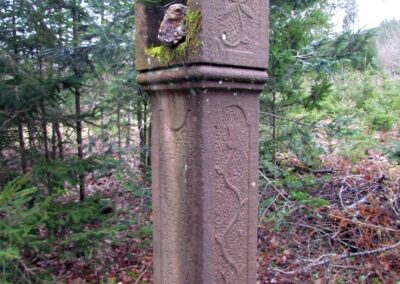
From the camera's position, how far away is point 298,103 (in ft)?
14.4

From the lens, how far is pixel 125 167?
4.17 meters

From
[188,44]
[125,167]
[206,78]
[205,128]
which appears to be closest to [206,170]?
[205,128]

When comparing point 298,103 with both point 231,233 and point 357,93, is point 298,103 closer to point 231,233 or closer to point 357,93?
point 231,233

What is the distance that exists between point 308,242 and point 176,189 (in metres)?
2.29

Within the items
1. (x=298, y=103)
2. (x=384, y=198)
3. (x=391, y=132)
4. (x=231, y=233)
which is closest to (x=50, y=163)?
(x=231, y=233)

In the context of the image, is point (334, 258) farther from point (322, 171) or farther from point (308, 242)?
point (322, 171)

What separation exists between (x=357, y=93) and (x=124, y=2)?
7.24m

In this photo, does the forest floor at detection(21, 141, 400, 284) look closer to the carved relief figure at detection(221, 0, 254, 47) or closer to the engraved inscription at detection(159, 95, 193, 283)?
the engraved inscription at detection(159, 95, 193, 283)

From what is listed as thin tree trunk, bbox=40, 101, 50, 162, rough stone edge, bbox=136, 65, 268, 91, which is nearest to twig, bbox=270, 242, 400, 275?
rough stone edge, bbox=136, 65, 268, 91

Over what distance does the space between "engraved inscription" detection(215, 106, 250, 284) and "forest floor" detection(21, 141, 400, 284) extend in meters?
Result: 1.48

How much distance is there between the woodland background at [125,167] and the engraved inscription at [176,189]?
1.25 m

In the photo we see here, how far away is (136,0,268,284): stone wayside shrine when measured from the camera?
144cm

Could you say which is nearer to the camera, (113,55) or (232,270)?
(232,270)

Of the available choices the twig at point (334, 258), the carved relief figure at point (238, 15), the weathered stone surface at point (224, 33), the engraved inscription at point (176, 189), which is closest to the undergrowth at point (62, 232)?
the engraved inscription at point (176, 189)
